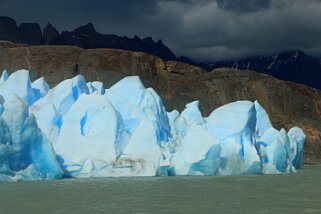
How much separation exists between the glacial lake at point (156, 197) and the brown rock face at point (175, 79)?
55398mm

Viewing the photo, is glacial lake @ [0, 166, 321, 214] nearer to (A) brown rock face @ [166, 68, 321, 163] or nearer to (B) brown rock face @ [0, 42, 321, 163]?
(B) brown rock face @ [0, 42, 321, 163]

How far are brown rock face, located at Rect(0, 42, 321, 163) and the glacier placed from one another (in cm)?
4513

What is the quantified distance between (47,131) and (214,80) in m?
54.3

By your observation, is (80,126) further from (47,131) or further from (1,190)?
(1,190)

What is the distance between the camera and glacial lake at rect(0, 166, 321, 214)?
13467 mm

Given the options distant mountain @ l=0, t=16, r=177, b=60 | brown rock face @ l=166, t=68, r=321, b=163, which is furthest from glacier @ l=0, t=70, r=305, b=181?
distant mountain @ l=0, t=16, r=177, b=60

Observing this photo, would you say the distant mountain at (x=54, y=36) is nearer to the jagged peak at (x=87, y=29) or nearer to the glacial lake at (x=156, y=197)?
the jagged peak at (x=87, y=29)

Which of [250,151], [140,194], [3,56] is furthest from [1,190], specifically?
[3,56]

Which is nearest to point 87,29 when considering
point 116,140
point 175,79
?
point 175,79

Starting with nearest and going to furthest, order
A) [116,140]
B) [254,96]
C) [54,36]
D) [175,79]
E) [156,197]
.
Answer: [156,197] < [116,140] < [254,96] < [175,79] < [54,36]

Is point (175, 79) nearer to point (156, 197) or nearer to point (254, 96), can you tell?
point (254, 96)

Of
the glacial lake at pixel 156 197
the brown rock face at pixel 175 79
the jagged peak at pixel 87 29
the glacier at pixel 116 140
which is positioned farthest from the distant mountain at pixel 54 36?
the glacial lake at pixel 156 197

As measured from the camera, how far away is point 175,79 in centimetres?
8212

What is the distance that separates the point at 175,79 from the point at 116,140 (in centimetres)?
5744
